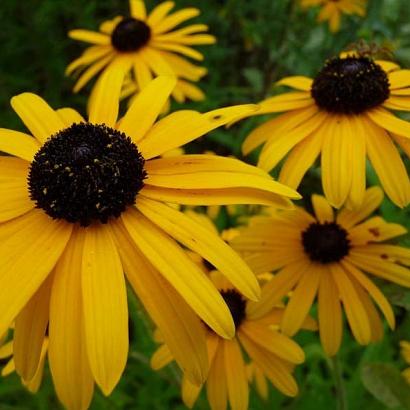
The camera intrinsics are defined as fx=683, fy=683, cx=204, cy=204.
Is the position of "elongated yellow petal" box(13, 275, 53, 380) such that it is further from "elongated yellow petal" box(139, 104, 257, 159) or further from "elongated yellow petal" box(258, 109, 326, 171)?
"elongated yellow petal" box(258, 109, 326, 171)

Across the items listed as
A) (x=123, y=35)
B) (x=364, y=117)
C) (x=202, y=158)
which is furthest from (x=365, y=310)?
(x=123, y=35)

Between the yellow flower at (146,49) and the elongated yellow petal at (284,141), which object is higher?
the yellow flower at (146,49)

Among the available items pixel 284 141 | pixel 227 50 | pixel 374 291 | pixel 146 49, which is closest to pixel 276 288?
pixel 374 291

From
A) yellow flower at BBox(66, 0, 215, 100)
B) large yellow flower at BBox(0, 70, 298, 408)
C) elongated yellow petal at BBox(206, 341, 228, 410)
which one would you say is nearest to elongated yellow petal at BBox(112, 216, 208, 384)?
large yellow flower at BBox(0, 70, 298, 408)

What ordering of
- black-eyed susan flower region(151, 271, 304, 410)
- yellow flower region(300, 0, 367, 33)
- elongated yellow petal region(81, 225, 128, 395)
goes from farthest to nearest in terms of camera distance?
yellow flower region(300, 0, 367, 33)
black-eyed susan flower region(151, 271, 304, 410)
elongated yellow petal region(81, 225, 128, 395)

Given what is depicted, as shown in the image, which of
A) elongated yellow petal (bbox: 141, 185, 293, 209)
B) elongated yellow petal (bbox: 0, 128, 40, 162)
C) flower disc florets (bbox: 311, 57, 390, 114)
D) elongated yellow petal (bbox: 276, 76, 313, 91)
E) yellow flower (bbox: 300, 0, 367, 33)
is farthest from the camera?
yellow flower (bbox: 300, 0, 367, 33)

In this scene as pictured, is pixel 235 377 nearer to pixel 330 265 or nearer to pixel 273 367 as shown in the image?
pixel 273 367

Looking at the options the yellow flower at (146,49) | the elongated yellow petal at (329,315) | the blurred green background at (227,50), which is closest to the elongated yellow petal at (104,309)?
the elongated yellow petal at (329,315)

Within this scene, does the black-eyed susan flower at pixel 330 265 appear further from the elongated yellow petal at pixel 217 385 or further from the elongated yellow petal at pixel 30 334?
the elongated yellow petal at pixel 30 334

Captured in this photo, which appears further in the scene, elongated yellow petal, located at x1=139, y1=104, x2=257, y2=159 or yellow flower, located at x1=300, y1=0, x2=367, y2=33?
yellow flower, located at x1=300, y1=0, x2=367, y2=33
